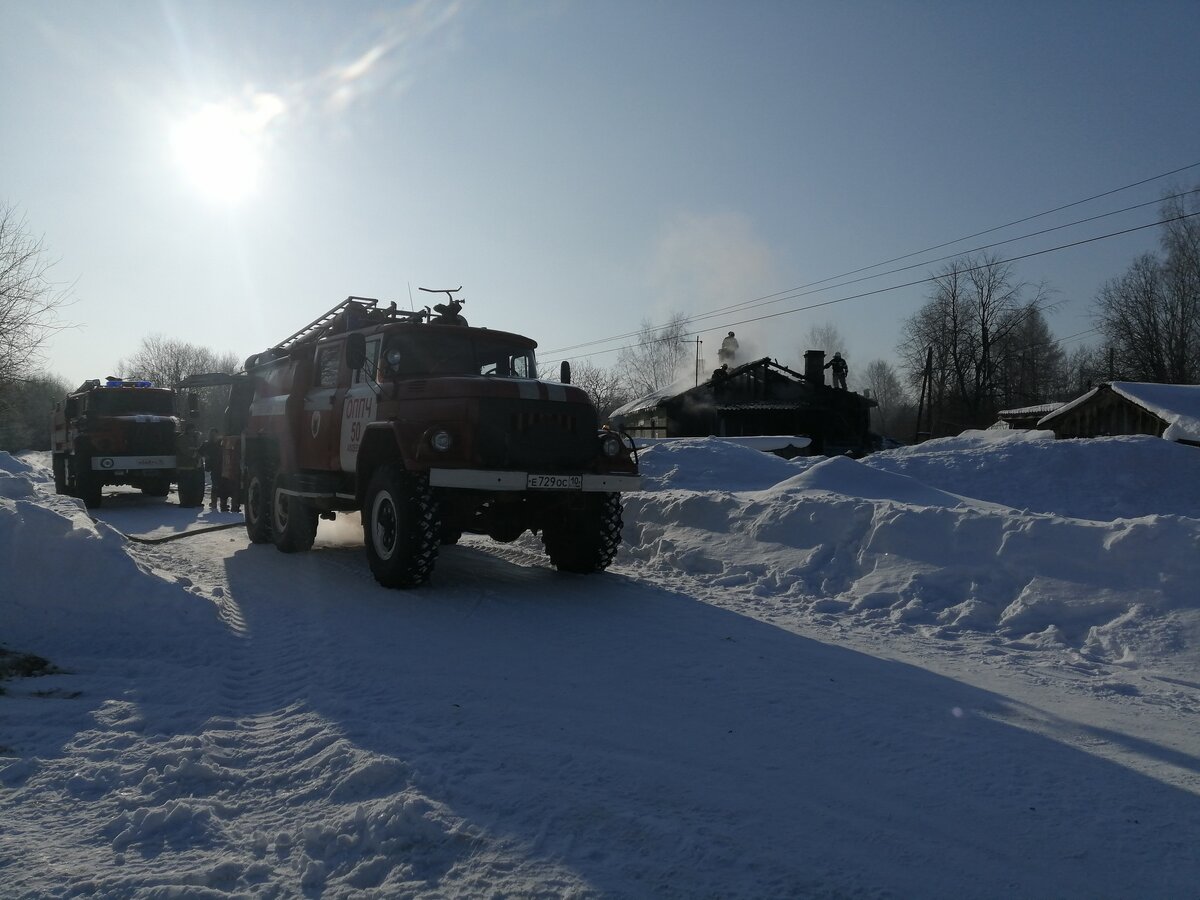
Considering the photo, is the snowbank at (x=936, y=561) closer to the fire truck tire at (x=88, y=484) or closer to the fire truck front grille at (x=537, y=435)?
the fire truck front grille at (x=537, y=435)

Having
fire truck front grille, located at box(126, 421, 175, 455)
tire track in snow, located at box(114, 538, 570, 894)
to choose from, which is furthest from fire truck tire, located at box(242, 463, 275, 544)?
fire truck front grille, located at box(126, 421, 175, 455)

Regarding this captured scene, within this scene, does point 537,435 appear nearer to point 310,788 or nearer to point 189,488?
point 310,788

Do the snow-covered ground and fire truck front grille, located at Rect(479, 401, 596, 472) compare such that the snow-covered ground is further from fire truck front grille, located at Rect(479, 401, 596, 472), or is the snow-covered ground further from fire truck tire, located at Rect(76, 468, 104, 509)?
fire truck tire, located at Rect(76, 468, 104, 509)

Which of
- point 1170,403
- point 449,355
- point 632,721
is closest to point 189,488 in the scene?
point 449,355

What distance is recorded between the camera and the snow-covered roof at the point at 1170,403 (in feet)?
70.7

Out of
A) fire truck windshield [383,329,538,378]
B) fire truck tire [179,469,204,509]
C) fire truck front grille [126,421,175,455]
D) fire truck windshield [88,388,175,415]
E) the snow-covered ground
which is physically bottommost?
the snow-covered ground

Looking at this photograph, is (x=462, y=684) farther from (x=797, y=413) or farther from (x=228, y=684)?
(x=797, y=413)

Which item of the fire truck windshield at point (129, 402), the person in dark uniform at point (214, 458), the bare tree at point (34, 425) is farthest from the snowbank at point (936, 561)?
the bare tree at point (34, 425)

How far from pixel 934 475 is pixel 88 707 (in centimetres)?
1962

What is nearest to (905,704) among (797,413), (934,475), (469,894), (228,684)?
(469,894)

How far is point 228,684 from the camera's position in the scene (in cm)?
516

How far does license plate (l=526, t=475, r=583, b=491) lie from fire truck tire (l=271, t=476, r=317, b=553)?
414 cm

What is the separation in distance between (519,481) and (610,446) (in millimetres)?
1330

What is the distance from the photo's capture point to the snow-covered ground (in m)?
2.97
